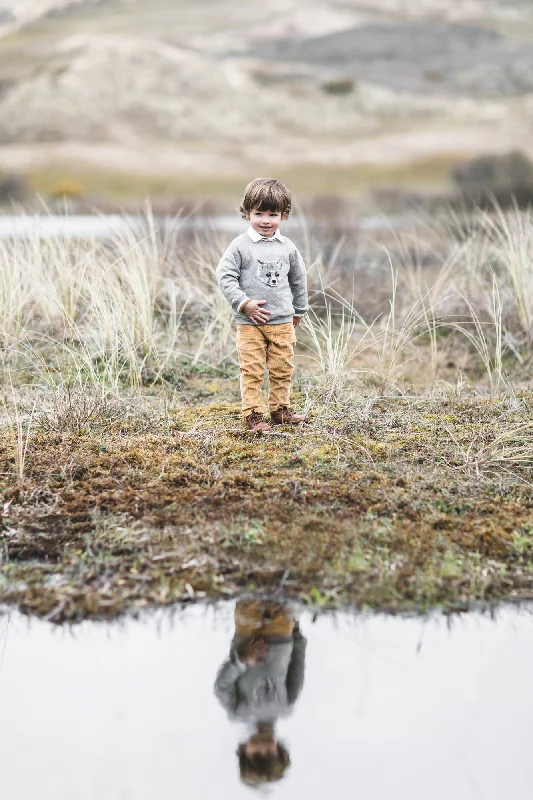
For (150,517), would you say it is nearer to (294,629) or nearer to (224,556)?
(224,556)

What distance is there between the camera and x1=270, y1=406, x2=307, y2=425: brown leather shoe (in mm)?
4047

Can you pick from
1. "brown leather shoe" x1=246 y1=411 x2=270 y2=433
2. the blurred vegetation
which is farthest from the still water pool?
the blurred vegetation

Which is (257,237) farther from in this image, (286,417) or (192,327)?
(192,327)

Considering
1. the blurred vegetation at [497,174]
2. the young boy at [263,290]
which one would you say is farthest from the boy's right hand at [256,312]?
the blurred vegetation at [497,174]

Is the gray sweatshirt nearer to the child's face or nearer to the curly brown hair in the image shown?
the child's face

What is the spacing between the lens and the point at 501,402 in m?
4.54

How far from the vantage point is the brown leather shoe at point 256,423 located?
392 cm

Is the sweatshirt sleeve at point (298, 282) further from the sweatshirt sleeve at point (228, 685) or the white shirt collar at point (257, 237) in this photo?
the sweatshirt sleeve at point (228, 685)

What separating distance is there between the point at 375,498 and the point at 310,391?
1753 mm

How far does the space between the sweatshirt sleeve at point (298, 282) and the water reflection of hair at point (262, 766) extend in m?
2.54

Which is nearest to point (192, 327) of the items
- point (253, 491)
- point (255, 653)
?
point (253, 491)

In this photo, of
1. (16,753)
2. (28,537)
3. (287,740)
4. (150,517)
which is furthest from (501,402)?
(16,753)

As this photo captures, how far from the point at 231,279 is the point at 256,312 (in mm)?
198

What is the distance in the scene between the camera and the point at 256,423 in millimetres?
3938
